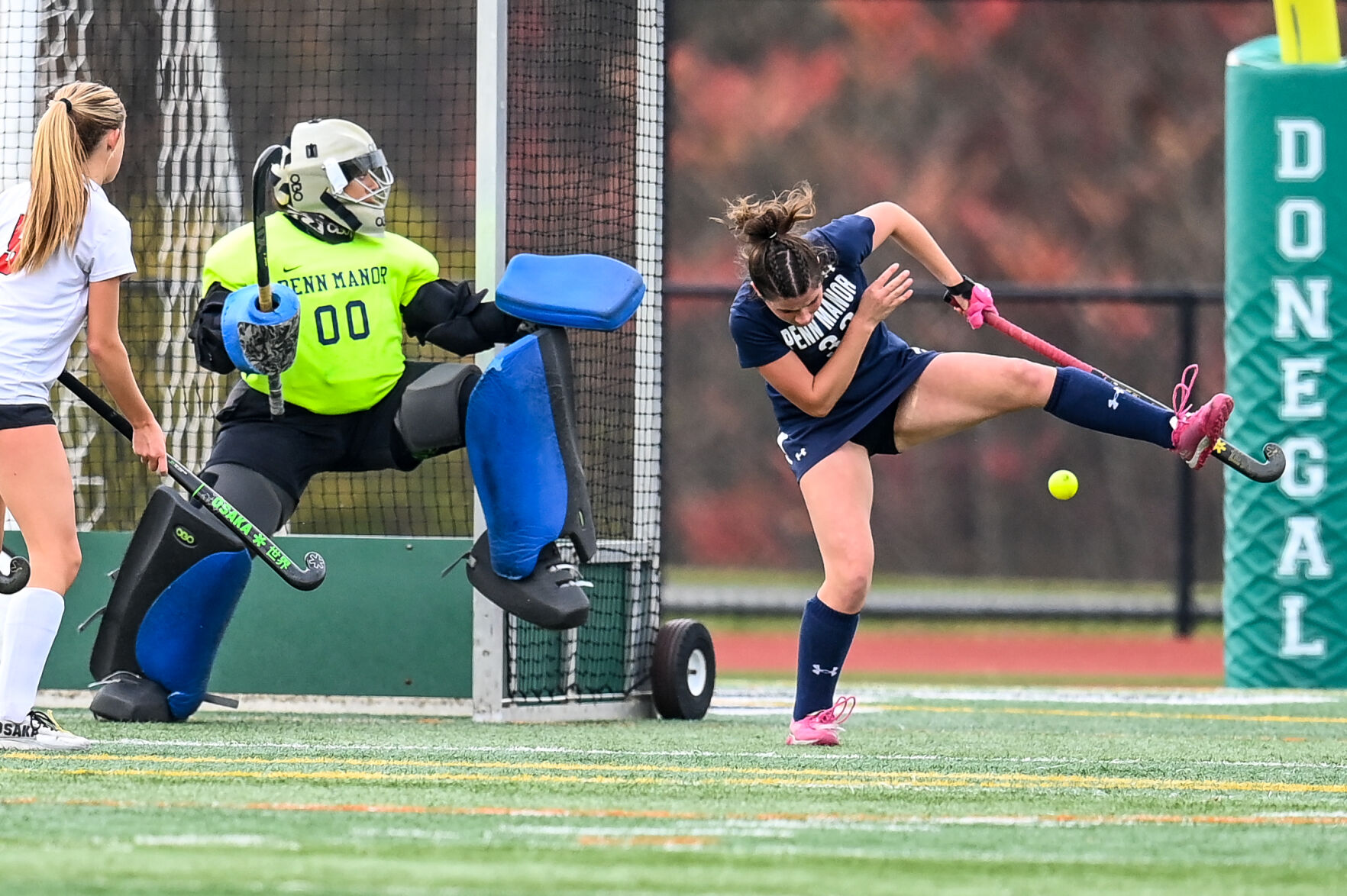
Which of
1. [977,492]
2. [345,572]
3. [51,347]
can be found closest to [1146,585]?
[977,492]

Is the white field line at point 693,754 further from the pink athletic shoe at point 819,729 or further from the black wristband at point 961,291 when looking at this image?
the black wristband at point 961,291

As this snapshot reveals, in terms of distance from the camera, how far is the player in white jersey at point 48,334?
5.51 metres

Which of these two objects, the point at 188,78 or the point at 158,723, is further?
the point at 188,78

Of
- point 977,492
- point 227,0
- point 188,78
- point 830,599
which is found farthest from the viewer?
point 977,492

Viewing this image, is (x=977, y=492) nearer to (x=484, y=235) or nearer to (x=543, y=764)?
(x=484, y=235)

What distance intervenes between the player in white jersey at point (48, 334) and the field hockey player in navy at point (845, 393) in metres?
1.68

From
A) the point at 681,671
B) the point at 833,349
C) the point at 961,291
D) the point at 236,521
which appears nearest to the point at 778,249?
the point at 833,349

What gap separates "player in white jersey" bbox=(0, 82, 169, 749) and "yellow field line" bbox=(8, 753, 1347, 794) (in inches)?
12.1

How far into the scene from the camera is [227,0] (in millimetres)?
11609

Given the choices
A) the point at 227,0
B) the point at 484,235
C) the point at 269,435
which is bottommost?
the point at 269,435

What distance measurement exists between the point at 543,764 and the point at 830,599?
1.20 meters

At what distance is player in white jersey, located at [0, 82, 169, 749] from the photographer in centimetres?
551

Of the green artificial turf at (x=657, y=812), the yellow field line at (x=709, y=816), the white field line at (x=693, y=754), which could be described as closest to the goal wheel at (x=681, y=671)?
the green artificial turf at (x=657, y=812)

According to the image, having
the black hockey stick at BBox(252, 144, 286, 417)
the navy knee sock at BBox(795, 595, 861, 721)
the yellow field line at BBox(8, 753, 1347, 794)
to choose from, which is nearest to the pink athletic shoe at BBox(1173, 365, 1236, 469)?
the navy knee sock at BBox(795, 595, 861, 721)
